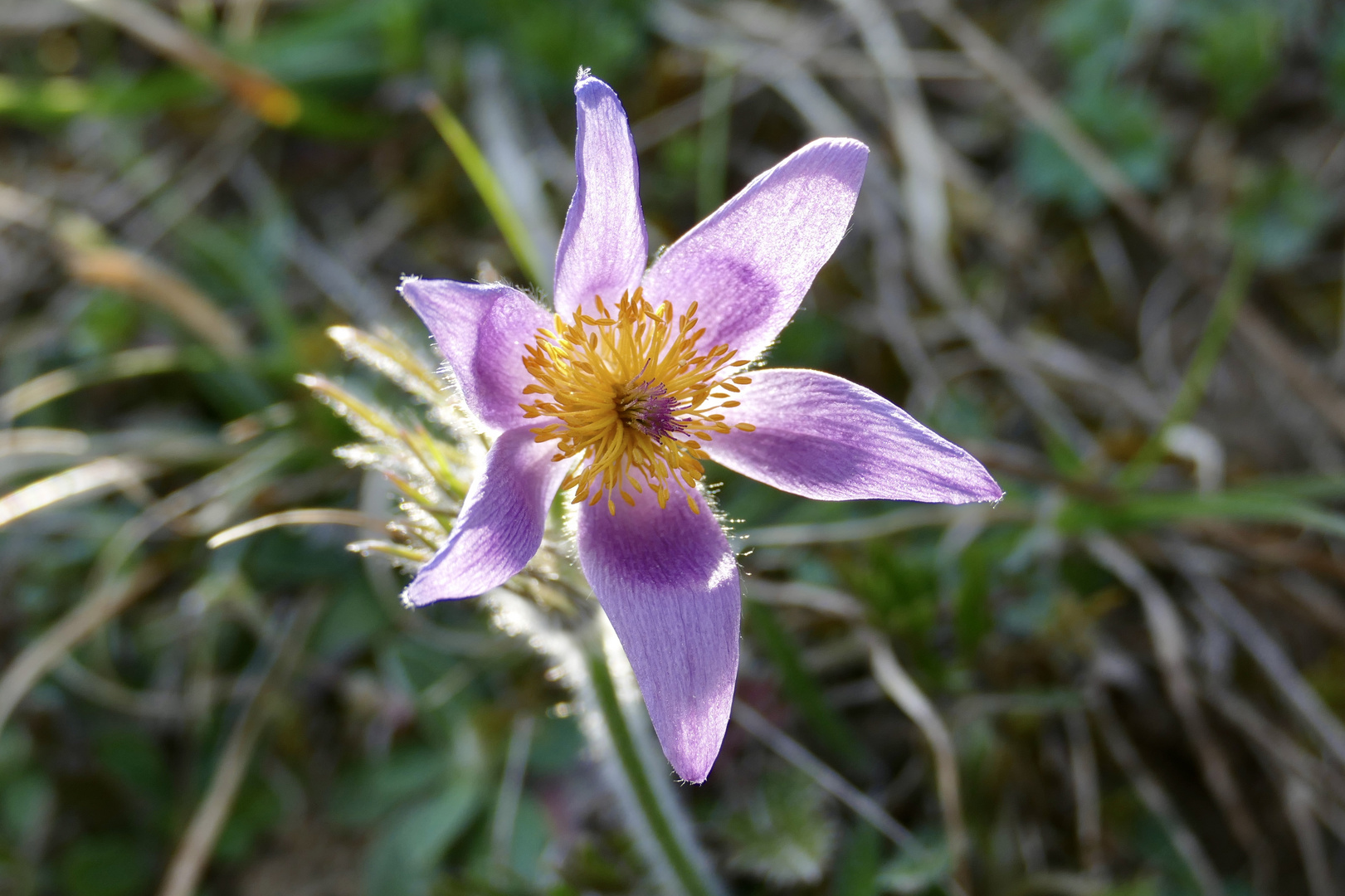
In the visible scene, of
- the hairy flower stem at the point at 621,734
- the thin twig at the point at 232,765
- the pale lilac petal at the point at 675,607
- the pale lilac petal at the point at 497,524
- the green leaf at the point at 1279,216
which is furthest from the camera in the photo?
the green leaf at the point at 1279,216

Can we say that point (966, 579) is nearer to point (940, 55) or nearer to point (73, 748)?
point (940, 55)

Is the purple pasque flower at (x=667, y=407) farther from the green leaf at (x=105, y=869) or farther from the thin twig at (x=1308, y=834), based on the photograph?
the green leaf at (x=105, y=869)

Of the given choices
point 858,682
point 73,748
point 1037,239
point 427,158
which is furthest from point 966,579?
point 73,748

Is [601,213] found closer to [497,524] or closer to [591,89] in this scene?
[591,89]

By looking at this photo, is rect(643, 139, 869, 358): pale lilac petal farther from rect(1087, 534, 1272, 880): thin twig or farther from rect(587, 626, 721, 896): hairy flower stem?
rect(1087, 534, 1272, 880): thin twig

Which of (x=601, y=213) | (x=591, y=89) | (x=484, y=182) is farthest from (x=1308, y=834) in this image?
(x=484, y=182)

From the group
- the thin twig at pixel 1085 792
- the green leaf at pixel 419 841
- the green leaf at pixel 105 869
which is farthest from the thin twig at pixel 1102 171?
the green leaf at pixel 105 869
